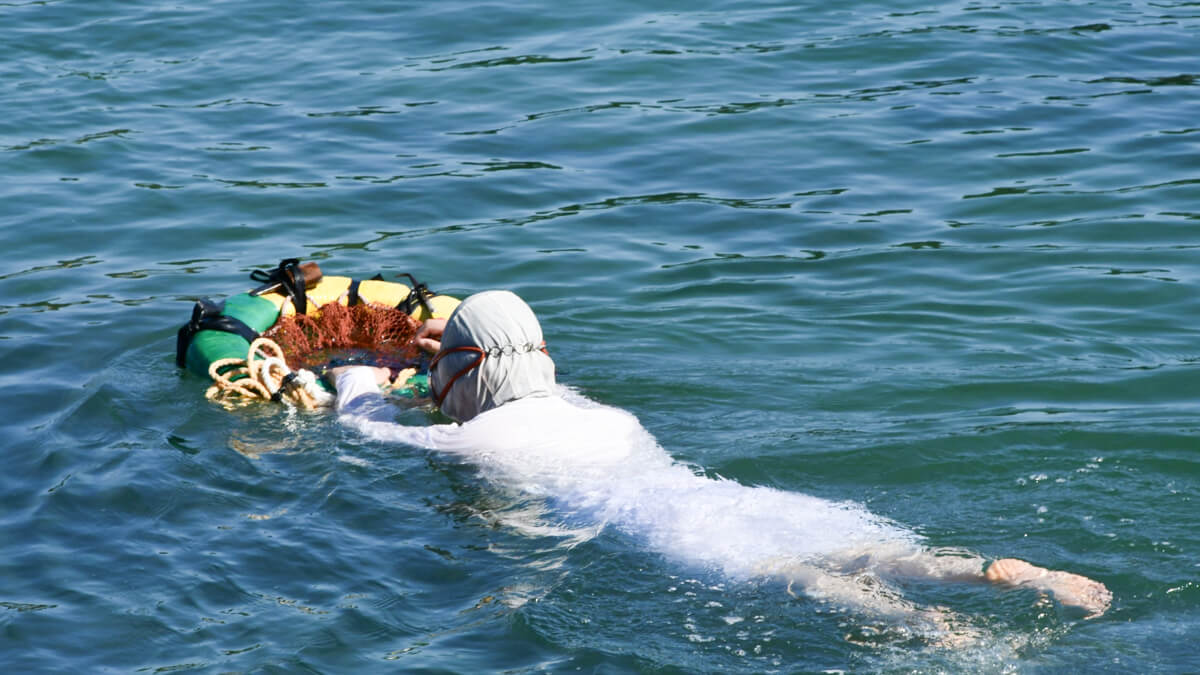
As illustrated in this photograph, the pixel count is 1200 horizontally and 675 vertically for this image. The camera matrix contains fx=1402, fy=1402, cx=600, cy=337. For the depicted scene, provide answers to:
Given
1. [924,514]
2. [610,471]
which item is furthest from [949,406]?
[610,471]

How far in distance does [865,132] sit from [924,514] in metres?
7.15

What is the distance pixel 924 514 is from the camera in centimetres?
644

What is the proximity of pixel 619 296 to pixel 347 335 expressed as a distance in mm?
1968

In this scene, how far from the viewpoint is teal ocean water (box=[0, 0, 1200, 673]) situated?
18.6 feet

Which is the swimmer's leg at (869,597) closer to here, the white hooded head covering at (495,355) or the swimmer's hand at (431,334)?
the white hooded head covering at (495,355)

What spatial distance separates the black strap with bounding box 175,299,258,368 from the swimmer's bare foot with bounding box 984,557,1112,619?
16.2 ft

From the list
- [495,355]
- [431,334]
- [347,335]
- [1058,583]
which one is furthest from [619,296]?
[1058,583]

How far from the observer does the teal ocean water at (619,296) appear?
5.67 m

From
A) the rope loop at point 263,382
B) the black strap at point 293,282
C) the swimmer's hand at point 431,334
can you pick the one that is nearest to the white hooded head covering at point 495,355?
the rope loop at point 263,382

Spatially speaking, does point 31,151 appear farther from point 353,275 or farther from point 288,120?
point 353,275

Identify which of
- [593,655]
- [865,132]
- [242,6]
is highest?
[242,6]

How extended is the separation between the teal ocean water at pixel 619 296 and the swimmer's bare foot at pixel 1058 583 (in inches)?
3.1

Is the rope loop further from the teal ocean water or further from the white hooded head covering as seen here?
the white hooded head covering

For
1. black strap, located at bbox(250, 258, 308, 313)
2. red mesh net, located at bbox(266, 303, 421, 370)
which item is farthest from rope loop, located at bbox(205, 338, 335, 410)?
black strap, located at bbox(250, 258, 308, 313)
